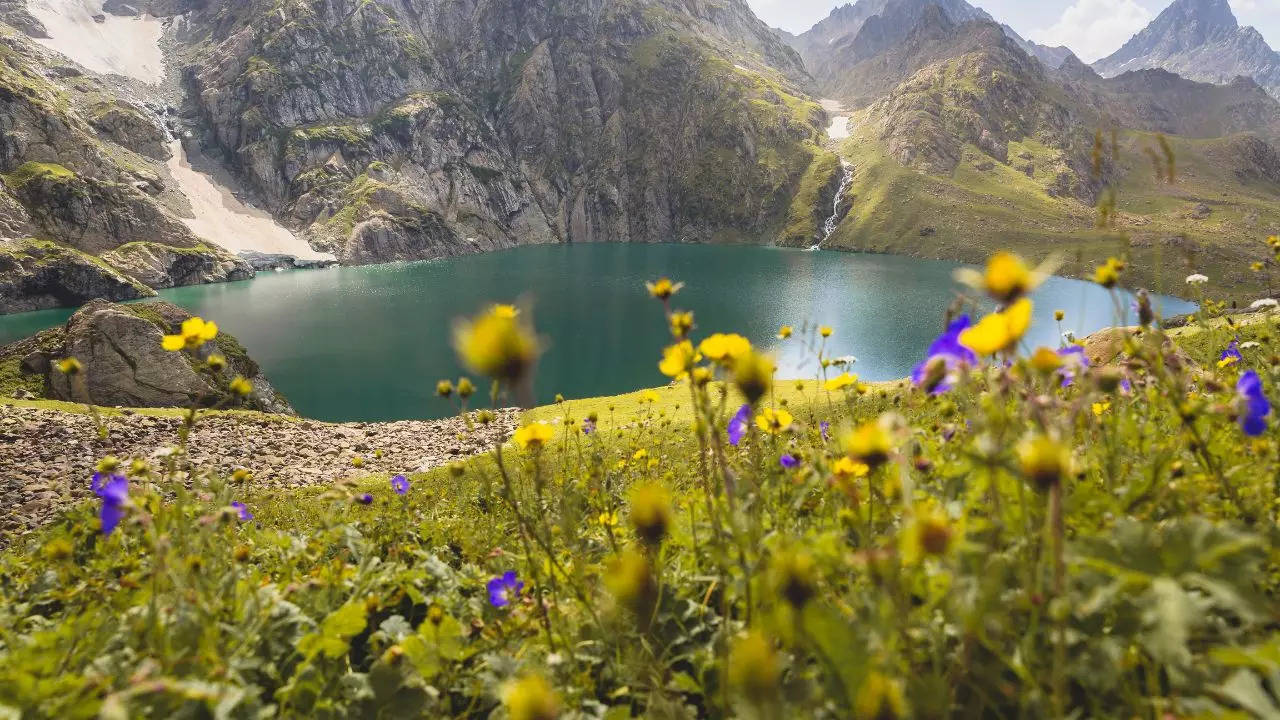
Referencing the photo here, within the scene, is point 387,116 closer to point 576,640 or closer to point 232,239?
point 232,239

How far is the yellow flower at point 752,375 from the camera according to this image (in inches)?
65.8

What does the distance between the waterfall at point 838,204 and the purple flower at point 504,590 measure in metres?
151

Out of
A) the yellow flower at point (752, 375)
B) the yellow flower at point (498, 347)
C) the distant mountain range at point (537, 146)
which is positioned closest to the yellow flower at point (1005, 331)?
the yellow flower at point (752, 375)

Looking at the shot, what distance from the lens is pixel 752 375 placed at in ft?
5.49

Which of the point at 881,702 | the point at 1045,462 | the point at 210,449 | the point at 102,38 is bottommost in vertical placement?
the point at 210,449

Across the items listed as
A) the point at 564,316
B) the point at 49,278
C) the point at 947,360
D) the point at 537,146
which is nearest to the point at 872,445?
the point at 947,360

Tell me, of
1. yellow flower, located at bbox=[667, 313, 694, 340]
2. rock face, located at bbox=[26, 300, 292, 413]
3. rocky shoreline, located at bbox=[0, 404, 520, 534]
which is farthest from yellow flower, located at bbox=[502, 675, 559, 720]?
rock face, located at bbox=[26, 300, 292, 413]

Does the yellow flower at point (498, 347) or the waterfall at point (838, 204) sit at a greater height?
the waterfall at point (838, 204)

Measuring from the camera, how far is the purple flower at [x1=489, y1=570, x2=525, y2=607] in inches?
109

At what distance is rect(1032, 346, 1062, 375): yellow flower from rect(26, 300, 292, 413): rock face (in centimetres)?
2813

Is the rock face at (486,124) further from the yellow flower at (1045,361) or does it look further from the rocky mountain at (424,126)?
the yellow flower at (1045,361)

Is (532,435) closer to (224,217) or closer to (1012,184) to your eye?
(224,217)

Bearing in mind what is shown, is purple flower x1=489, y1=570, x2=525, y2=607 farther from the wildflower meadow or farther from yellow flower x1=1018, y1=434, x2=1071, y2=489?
yellow flower x1=1018, y1=434, x2=1071, y2=489

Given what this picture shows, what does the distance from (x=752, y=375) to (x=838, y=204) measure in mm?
170144
